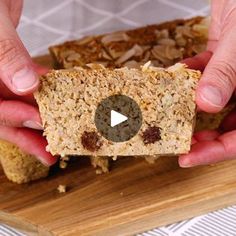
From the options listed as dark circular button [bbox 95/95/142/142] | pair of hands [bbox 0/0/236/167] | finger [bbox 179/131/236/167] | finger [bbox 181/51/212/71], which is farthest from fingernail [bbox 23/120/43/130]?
finger [bbox 181/51/212/71]

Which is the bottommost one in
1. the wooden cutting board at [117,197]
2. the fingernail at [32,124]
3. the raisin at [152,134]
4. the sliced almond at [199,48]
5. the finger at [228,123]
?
the wooden cutting board at [117,197]

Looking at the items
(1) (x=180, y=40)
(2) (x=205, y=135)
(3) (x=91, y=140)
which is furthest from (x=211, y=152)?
(1) (x=180, y=40)

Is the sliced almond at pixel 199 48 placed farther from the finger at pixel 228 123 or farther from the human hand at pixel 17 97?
the human hand at pixel 17 97

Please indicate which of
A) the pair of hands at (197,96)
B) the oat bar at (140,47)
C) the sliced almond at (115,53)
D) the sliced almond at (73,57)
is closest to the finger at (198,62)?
the pair of hands at (197,96)

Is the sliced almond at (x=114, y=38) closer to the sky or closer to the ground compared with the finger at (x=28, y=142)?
closer to the ground

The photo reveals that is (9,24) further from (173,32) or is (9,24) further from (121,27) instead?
(121,27)
